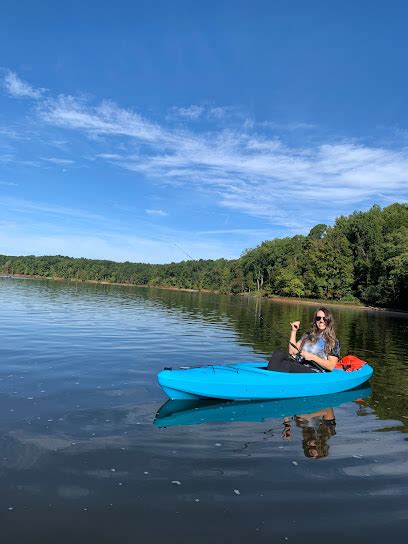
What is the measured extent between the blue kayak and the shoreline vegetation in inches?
2033

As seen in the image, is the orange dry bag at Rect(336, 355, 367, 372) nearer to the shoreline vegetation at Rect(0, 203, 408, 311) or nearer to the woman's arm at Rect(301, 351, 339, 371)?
the woman's arm at Rect(301, 351, 339, 371)

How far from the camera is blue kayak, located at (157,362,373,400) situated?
9.15m

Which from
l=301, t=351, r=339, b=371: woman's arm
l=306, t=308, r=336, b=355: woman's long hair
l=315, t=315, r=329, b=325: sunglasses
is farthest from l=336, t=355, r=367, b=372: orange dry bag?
l=315, t=315, r=329, b=325: sunglasses

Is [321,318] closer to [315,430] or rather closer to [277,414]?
[277,414]

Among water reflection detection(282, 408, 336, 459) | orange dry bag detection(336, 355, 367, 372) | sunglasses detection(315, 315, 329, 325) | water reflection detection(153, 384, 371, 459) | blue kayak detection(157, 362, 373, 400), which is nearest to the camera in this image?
water reflection detection(282, 408, 336, 459)

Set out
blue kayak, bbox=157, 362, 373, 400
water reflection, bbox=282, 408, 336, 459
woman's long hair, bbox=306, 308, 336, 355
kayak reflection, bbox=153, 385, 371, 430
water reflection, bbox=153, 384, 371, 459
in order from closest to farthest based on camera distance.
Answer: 1. water reflection, bbox=282, 408, 336, 459
2. water reflection, bbox=153, 384, 371, 459
3. kayak reflection, bbox=153, 385, 371, 430
4. blue kayak, bbox=157, 362, 373, 400
5. woman's long hair, bbox=306, 308, 336, 355

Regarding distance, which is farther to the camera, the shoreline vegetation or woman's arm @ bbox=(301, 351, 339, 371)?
the shoreline vegetation

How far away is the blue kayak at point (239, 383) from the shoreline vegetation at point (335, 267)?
5163 centimetres

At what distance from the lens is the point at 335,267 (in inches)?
3398

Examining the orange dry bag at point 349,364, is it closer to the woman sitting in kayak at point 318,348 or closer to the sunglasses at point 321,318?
the woman sitting in kayak at point 318,348

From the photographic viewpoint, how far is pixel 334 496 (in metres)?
5.61

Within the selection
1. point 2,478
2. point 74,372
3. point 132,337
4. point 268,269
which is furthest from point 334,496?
point 268,269

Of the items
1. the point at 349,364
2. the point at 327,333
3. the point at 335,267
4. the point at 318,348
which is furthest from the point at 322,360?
the point at 335,267

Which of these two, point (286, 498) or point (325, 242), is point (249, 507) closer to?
point (286, 498)
